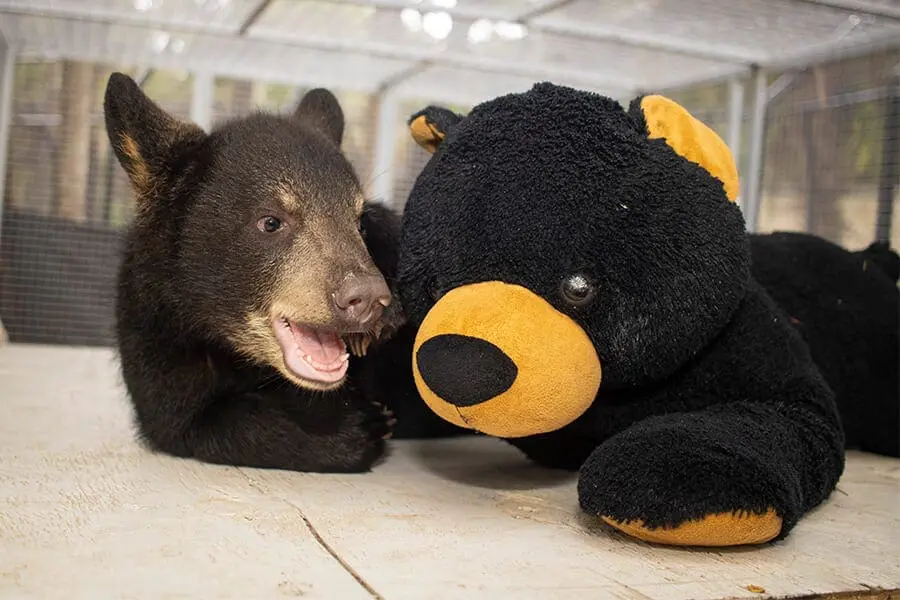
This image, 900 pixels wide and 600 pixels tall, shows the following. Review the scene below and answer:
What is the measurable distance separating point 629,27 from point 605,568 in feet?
10.2

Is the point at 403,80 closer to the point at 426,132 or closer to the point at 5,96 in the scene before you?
the point at 5,96

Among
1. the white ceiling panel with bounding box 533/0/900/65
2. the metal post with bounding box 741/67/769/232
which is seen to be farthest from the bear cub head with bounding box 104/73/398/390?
the metal post with bounding box 741/67/769/232

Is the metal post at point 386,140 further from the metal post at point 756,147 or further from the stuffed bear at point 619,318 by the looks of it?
the stuffed bear at point 619,318

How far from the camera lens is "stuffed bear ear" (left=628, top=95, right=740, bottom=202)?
1.79 metres

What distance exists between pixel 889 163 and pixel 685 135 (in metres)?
2.26

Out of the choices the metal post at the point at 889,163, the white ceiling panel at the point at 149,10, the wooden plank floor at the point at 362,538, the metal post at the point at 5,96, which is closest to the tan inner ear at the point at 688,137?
the wooden plank floor at the point at 362,538

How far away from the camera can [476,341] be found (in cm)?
159

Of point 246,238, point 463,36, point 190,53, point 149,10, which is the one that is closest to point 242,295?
point 246,238

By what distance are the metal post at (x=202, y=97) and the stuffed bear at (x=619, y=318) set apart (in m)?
3.15

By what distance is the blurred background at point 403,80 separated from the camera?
3770 mm

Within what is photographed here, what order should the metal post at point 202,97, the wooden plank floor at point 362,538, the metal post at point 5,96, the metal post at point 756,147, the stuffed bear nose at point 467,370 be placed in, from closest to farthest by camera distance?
the wooden plank floor at point 362,538 → the stuffed bear nose at point 467,370 → the metal post at point 756,147 → the metal post at point 5,96 → the metal post at point 202,97

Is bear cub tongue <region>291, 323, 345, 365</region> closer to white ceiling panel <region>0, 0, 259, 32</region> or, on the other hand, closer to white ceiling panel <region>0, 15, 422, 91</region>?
white ceiling panel <region>0, 0, 259, 32</region>

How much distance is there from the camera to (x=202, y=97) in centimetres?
482

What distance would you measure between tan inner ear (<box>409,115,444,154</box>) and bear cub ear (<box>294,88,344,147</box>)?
49 cm
